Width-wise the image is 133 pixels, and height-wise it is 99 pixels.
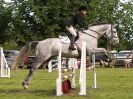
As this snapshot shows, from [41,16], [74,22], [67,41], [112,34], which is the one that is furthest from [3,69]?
[41,16]

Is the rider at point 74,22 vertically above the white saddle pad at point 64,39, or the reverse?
the rider at point 74,22

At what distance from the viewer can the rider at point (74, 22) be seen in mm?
15367

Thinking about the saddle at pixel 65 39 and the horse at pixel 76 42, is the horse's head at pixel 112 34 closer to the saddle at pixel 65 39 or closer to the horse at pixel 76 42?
the horse at pixel 76 42

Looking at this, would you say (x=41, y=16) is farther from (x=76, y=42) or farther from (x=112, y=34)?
(x=76, y=42)

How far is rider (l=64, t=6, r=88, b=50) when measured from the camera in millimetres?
15367

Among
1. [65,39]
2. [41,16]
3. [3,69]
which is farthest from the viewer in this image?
[41,16]

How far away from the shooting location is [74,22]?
1569 centimetres

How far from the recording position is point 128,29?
68562 mm

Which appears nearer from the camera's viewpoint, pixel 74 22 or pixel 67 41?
pixel 74 22

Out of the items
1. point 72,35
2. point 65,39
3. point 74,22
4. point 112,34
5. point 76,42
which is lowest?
point 76,42

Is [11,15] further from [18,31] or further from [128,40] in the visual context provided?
[128,40]

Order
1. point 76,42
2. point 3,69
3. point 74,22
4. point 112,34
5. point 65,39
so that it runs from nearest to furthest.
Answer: point 74,22 → point 76,42 → point 65,39 → point 112,34 → point 3,69

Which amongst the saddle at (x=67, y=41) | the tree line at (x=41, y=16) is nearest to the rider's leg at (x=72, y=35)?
the saddle at (x=67, y=41)

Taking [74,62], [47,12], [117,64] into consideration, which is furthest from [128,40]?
[74,62]
